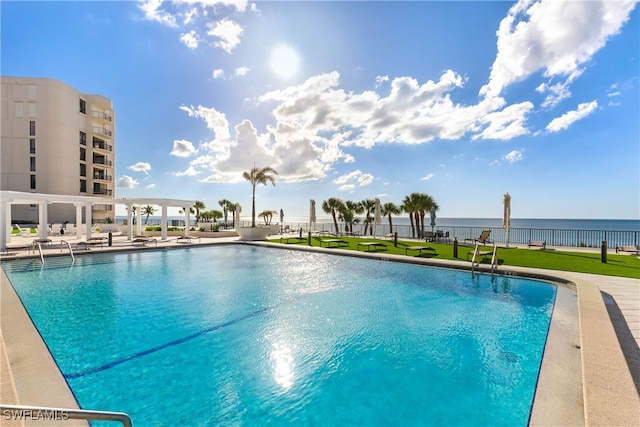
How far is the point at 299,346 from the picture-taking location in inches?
190

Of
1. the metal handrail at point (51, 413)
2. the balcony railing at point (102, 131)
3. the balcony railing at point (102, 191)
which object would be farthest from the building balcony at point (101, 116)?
the metal handrail at point (51, 413)

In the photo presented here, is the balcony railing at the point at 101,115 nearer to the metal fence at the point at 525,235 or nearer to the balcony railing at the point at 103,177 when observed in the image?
Answer: the balcony railing at the point at 103,177

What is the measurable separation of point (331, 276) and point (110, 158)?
44.9 metres

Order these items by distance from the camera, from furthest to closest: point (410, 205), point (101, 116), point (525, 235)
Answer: point (101, 116) → point (525, 235) → point (410, 205)

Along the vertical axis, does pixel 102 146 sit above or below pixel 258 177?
above

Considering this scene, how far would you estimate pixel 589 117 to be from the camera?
15695 mm

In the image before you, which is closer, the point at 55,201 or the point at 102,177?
the point at 55,201

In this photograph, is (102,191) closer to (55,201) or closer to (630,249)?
(55,201)

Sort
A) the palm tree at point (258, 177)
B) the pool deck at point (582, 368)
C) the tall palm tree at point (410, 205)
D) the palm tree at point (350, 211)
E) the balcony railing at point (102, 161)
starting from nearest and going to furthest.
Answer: the pool deck at point (582, 368)
the tall palm tree at point (410, 205)
the palm tree at point (258, 177)
the palm tree at point (350, 211)
the balcony railing at point (102, 161)

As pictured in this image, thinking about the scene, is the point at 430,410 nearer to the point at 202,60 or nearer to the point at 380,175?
the point at 202,60

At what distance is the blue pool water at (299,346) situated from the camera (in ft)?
10.9

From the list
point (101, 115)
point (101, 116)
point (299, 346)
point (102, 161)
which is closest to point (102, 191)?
point (102, 161)

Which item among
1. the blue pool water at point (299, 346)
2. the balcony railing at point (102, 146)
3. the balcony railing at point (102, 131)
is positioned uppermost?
the balcony railing at point (102, 131)

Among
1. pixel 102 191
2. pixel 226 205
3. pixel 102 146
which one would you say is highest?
pixel 102 146
